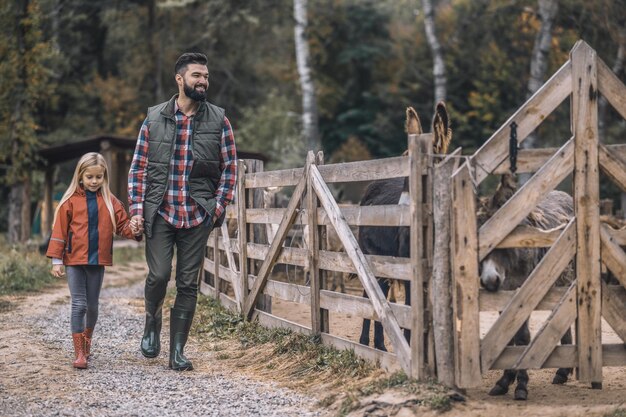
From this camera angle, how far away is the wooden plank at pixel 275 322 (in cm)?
809

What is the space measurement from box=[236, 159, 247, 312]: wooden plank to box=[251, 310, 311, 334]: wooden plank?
33cm

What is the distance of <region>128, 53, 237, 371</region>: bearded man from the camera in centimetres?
718

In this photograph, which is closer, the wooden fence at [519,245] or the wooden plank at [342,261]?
the wooden fence at [519,245]

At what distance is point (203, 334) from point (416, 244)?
13.5ft

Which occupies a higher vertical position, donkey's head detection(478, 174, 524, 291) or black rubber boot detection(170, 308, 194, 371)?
donkey's head detection(478, 174, 524, 291)

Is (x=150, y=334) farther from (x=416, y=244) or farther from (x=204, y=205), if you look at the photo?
(x=416, y=244)

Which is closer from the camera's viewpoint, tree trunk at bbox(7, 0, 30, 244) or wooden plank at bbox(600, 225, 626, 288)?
wooden plank at bbox(600, 225, 626, 288)

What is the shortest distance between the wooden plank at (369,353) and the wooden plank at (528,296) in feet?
2.48

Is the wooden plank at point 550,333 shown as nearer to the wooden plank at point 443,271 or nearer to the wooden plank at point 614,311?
the wooden plank at point 614,311

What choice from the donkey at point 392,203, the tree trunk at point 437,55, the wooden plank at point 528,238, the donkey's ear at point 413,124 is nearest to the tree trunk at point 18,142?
the tree trunk at point 437,55

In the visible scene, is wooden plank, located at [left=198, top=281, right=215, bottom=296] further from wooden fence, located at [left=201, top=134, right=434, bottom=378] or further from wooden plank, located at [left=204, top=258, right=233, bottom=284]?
wooden fence, located at [left=201, top=134, right=434, bottom=378]

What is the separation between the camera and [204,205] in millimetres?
7195

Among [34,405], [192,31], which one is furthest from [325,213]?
[192,31]

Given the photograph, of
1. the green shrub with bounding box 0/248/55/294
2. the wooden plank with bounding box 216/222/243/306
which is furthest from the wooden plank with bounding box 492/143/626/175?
the green shrub with bounding box 0/248/55/294
